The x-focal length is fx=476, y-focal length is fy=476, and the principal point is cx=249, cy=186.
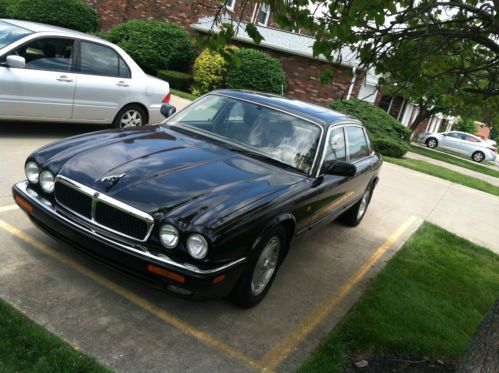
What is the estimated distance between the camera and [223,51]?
3.83m

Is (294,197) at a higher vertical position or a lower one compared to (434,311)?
higher

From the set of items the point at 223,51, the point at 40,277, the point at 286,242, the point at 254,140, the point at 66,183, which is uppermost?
the point at 223,51

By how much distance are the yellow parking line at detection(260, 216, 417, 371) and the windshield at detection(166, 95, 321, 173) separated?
1246 millimetres

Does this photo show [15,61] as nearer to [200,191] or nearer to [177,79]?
[200,191]

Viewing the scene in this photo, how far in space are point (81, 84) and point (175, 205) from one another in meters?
4.76

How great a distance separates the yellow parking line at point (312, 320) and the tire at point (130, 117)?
463 cm

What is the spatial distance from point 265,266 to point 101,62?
5.13 metres

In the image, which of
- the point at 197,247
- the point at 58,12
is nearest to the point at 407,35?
the point at 197,247

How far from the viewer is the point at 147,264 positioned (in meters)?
3.16

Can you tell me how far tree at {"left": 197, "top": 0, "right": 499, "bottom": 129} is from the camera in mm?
3330

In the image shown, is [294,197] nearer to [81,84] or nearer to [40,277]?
[40,277]

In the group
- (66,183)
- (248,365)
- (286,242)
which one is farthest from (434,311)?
(66,183)

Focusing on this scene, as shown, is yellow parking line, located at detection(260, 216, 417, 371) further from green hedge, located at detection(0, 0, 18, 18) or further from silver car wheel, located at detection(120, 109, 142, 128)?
green hedge, located at detection(0, 0, 18, 18)

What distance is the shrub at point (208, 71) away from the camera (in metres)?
18.5
